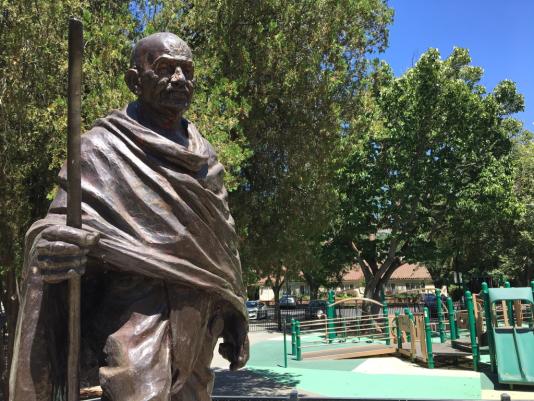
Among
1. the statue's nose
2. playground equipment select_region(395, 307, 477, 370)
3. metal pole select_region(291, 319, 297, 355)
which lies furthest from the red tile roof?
the statue's nose

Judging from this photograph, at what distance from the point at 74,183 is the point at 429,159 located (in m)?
19.6

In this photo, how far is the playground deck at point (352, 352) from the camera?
51.4 feet

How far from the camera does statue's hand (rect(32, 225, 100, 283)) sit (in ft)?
6.94

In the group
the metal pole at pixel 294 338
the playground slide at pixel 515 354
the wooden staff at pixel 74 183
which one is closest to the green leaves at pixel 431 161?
Result: the metal pole at pixel 294 338

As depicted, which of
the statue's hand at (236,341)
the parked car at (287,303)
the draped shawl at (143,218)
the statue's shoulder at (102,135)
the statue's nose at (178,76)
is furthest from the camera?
the parked car at (287,303)

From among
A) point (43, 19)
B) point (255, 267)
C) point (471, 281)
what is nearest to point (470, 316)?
point (255, 267)

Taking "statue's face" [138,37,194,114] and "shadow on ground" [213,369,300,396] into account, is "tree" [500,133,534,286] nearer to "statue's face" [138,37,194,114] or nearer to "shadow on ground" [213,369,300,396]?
"shadow on ground" [213,369,300,396]

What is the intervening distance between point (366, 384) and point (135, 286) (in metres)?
10.1

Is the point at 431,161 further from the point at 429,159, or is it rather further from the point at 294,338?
the point at 294,338

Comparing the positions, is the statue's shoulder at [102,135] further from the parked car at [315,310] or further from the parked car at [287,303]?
the parked car at [287,303]

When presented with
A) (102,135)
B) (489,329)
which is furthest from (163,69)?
(489,329)

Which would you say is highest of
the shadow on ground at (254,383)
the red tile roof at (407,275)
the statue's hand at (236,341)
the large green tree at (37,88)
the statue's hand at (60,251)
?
the red tile roof at (407,275)

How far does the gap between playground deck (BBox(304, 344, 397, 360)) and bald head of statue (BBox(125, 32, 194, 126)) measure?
1378 cm

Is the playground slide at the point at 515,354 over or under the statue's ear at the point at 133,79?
under
